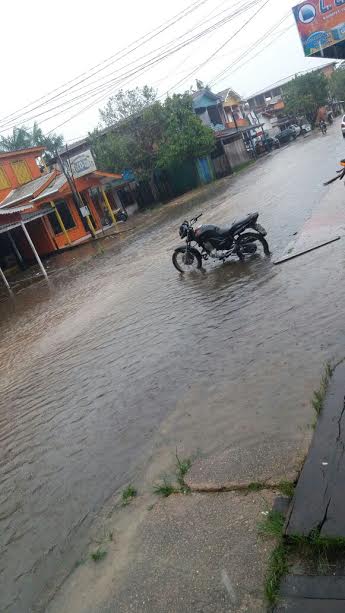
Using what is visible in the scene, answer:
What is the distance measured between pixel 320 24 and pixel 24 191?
53.9 ft

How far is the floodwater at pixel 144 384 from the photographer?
3805 millimetres

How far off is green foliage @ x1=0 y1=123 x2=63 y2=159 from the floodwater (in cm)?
3634

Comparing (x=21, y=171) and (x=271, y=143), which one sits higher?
(x=21, y=171)

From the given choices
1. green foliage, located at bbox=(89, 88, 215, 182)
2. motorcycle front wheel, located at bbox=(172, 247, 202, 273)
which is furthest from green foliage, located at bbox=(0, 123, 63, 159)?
motorcycle front wheel, located at bbox=(172, 247, 202, 273)

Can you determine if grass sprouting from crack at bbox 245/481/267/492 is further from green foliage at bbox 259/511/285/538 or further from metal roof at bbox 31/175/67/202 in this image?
metal roof at bbox 31/175/67/202

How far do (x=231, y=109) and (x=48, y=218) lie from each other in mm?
35444

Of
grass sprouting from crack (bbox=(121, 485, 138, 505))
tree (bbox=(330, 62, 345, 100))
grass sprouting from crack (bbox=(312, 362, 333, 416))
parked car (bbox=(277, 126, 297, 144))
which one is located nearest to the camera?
grass sprouting from crack (bbox=(121, 485, 138, 505))

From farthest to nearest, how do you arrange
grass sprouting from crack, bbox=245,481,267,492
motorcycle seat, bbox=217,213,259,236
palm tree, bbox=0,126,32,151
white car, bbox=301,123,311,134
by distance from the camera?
white car, bbox=301,123,311,134, palm tree, bbox=0,126,32,151, motorcycle seat, bbox=217,213,259,236, grass sprouting from crack, bbox=245,481,267,492

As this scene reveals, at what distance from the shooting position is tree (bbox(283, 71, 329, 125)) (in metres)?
50.0

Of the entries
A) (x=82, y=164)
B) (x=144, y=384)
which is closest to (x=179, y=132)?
(x=82, y=164)

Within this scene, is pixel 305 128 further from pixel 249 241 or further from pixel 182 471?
pixel 182 471

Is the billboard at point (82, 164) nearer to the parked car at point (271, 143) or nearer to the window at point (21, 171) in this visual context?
the window at point (21, 171)

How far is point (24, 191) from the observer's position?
2486 cm

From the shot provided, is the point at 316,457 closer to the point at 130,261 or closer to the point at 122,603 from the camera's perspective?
the point at 122,603
